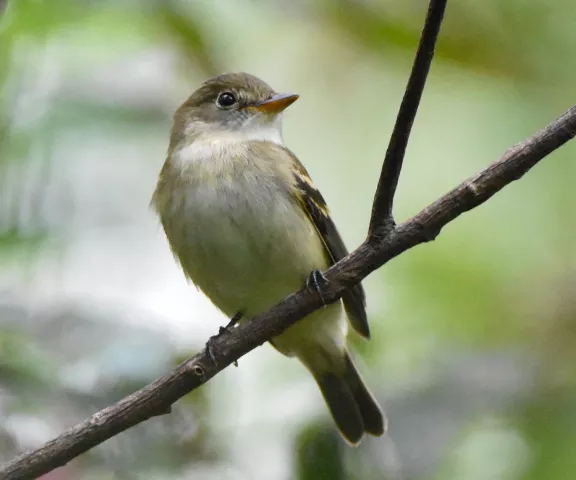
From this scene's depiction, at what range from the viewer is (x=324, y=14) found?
12.5 ft

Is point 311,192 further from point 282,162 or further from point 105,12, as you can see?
point 105,12

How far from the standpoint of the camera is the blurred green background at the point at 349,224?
8.91 feet

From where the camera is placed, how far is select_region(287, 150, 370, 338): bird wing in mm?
3328

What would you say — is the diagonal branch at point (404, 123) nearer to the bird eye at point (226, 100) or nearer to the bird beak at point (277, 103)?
the bird beak at point (277, 103)

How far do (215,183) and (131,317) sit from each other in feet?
1.85

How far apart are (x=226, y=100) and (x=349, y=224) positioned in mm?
764

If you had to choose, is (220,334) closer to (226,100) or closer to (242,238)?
(242,238)

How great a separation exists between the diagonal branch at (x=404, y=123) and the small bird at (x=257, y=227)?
50 centimetres

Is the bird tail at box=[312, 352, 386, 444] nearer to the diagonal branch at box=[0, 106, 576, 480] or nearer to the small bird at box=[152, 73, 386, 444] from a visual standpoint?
the small bird at box=[152, 73, 386, 444]

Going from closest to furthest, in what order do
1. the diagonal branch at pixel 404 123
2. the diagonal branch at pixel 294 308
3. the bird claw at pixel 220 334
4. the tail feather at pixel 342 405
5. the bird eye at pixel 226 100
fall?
the diagonal branch at pixel 404 123 → the diagonal branch at pixel 294 308 → the bird claw at pixel 220 334 → the tail feather at pixel 342 405 → the bird eye at pixel 226 100


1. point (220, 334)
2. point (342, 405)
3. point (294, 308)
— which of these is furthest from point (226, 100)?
point (294, 308)

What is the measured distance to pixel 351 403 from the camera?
3758 mm

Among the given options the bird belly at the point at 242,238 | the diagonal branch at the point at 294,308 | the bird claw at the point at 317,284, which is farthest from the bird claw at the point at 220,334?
the bird claw at the point at 317,284

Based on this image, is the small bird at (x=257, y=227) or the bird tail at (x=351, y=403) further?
the bird tail at (x=351, y=403)
